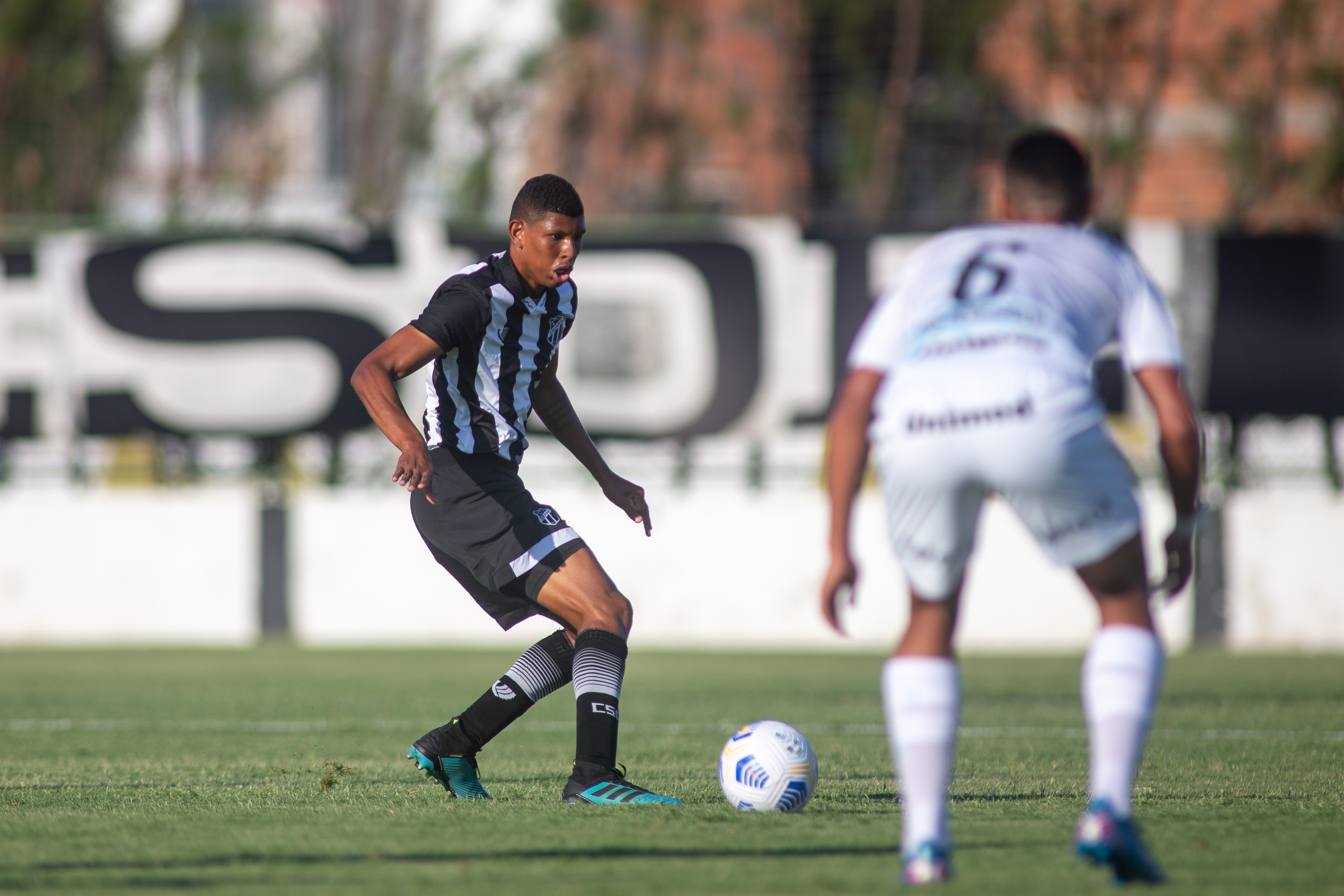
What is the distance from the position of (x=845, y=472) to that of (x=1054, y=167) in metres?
0.93

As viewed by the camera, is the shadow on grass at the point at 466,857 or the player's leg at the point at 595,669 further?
the player's leg at the point at 595,669

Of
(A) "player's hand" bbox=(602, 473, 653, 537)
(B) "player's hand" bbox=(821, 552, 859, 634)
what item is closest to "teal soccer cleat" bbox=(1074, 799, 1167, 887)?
(B) "player's hand" bbox=(821, 552, 859, 634)

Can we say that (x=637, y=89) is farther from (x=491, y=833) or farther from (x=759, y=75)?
(x=491, y=833)

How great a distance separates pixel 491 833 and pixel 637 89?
1460 cm

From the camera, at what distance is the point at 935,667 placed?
12.8 feet

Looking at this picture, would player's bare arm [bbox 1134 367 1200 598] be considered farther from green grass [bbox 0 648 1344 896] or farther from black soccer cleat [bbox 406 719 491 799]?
black soccer cleat [bbox 406 719 491 799]

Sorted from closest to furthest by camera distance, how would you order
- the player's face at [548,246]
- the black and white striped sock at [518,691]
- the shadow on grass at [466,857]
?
the shadow on grass at [466,857] → the player's face at [548,246] → the black and white striped sock at [518,691]

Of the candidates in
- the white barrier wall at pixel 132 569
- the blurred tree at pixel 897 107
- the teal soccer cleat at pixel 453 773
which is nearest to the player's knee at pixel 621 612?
the teal soccer cleat at pixel 453 773

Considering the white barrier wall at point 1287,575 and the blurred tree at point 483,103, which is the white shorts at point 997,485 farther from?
the blurred tree at point 483,103

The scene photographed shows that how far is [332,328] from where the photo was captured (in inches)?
596

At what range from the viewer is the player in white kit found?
12.4 feet

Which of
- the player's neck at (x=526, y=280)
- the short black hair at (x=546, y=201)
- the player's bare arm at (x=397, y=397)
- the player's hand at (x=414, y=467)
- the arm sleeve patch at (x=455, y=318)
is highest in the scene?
the short black hair at (x=546, y=201)

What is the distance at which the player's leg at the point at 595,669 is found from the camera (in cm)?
531

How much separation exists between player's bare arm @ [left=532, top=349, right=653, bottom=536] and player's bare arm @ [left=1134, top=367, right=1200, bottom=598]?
222cm
